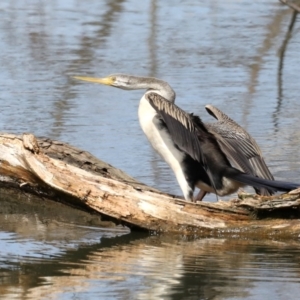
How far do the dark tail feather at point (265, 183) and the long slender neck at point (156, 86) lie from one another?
82 centimetres

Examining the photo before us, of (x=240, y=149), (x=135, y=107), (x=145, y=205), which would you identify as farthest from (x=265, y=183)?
(x=135, y=107)

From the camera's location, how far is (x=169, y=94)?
712 cm

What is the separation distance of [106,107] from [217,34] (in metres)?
3.38

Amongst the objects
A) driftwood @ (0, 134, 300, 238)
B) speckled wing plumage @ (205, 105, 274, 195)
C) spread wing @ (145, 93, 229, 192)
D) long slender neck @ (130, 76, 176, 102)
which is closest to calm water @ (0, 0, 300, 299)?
driftwood @ (0, 134, 300, 238)

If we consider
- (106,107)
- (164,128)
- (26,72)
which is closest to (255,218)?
(164,128)

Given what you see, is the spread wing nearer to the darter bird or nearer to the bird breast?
the darter bird

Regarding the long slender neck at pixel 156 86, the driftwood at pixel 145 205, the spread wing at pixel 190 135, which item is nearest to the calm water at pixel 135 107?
the driftwood at pixel 145 205

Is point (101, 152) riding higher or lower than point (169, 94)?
lower

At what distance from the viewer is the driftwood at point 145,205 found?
6.18 m

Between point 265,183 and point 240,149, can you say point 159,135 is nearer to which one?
point 240,149

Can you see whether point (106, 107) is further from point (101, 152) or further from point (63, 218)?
point (63, 218)

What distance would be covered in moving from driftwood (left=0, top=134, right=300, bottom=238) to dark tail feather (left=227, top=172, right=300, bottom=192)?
0.56ft

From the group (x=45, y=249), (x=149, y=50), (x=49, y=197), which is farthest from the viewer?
(x=149, y=50)

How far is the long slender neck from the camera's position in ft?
23.3
